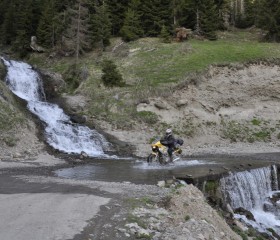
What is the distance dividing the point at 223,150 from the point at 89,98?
44.8 feet

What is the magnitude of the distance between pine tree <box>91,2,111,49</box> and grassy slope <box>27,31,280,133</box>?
207 centimetres

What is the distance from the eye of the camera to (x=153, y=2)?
177 ft

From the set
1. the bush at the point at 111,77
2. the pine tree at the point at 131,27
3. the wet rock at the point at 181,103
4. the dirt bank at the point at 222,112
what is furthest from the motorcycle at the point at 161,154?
the pine tree at the point at 131,27

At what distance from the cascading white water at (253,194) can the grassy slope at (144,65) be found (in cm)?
1488

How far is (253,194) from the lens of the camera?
20.8 metres

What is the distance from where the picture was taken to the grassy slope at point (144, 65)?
36.2 meters

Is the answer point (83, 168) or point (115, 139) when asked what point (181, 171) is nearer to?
point (83, 168)

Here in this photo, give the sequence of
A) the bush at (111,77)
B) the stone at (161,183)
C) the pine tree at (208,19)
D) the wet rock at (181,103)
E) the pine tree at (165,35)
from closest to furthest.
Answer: the stone at (161,183), the wet rock at (181,103), the bush at (111,77), the pine tree at (165,35), the pine tree at (208,19)

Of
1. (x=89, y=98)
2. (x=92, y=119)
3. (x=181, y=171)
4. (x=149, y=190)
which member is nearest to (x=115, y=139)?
(x=92, y=119)

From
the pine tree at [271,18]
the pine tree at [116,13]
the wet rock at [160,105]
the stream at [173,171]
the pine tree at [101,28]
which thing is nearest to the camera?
the stream at [173,171]

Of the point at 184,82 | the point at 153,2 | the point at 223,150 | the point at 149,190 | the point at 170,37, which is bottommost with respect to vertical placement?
the point at 223,150

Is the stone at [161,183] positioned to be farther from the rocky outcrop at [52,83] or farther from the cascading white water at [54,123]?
the rocky outcrop at [52,83]

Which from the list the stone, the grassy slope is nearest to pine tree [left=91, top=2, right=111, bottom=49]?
the grassy slope

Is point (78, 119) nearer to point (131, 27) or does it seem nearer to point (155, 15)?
point (131, 27)
